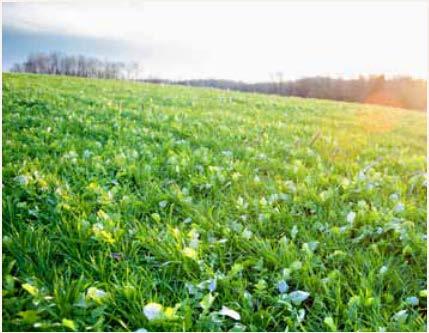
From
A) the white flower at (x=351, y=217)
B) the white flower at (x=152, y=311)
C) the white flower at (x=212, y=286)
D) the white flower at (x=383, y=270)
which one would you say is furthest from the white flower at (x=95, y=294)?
the white flower at (x=351, y=217)

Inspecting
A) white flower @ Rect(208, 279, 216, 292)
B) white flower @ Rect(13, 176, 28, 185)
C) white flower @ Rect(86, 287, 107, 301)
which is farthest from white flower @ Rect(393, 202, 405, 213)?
white flower @ Rect(13, 176, 28, 185)

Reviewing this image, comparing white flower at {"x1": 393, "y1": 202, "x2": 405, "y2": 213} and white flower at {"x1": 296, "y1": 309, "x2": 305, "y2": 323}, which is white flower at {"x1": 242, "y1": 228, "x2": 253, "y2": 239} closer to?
white flower at {"x1": 296, "y1": 309, "x2": 305, "y2": 323}

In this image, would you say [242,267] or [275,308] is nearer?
Result: [275,308]

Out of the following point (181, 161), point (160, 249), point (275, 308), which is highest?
point (181, 161)

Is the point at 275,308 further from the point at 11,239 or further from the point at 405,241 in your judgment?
the point at 11,239

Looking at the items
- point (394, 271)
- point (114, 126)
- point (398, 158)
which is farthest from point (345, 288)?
point (114, 126)

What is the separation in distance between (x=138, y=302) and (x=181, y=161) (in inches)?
97.2

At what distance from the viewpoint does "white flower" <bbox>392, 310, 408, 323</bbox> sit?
2230 mm

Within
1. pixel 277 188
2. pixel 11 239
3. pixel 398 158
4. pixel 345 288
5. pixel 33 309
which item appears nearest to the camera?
pixel 33 309

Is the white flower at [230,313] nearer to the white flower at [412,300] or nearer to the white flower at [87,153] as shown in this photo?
the white flower at [412,300]

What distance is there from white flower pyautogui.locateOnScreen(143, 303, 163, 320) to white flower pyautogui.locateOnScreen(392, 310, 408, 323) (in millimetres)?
1268

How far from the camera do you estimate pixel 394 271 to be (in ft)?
8.86

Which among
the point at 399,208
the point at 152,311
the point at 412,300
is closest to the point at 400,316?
the point at 412,300

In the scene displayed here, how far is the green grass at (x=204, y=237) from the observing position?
2.27 metres
